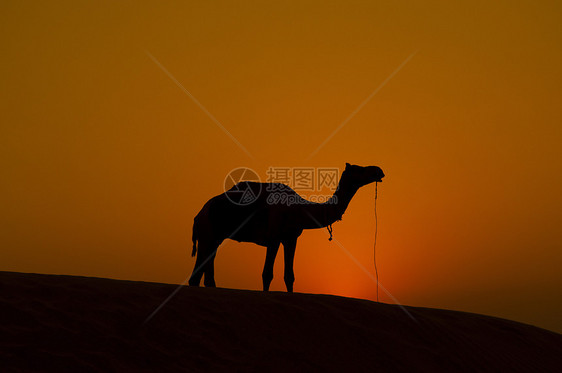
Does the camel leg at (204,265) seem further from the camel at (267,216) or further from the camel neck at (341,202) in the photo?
the camel neck at (341,202)

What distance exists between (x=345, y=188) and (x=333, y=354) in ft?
18.7

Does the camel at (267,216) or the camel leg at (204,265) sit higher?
the camel at (267,216)

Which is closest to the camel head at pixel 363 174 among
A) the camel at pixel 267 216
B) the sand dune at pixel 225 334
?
the camel at pixel 267 216

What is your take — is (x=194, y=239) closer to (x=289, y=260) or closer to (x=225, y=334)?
(x=289, y=260)

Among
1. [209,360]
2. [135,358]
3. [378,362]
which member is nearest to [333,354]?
[378,362]

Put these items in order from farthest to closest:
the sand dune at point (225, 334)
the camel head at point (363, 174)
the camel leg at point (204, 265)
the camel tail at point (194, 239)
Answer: the camel tail at point (194, 239), the camel leg at point (204, 265), the camel head at point (363, 174), the sand dune at point (225, 334)

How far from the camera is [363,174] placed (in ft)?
44.9

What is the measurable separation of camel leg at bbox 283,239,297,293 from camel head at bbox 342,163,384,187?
2.23 m

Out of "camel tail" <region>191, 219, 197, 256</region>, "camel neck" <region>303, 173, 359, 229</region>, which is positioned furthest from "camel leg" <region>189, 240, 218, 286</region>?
"camel neck" <region>303, 173, 359, 229</region>

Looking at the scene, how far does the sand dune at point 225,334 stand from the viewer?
7785 mm

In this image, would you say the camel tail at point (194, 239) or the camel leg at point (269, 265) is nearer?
the camel leg at point (269, 265)

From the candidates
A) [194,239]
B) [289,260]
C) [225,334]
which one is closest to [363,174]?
[289,260]

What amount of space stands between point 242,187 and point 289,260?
2399 mm

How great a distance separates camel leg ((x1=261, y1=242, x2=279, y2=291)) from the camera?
13.1 meters
